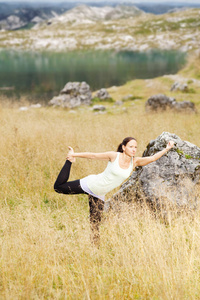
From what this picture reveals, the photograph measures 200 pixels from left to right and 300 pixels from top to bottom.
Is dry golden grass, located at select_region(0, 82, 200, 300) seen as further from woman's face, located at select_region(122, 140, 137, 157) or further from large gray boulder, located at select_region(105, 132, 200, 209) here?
woman's face, located at select_region(122, 140, 137, 157)

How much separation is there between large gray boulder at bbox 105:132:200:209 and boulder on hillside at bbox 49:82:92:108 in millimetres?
22069

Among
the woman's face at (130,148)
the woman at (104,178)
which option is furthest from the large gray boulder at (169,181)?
the woman's face at (130,148)

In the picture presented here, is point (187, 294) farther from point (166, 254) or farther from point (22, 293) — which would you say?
point (22, 293)

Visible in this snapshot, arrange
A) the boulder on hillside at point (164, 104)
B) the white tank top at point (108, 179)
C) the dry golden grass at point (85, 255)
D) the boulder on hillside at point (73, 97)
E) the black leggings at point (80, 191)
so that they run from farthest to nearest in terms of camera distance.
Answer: the boulder on hillside at point (73, 97) → the boulder on hillside at point (164, 104) → the black leggings at point (80, 191) → the white tank top at point (108, 179) → the dry golden grass at point (85, 255)

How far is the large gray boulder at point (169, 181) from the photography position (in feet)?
17.7

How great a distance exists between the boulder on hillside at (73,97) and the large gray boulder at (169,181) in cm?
2207

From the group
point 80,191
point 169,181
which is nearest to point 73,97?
point 169,181

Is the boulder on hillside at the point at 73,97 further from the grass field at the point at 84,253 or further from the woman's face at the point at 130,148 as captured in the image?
the woman's face at the point at 130,148

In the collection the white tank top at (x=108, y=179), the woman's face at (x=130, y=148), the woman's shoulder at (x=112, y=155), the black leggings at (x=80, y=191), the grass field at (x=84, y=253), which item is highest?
the woman's face at (x=130, y=148)

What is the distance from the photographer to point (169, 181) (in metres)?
5.56

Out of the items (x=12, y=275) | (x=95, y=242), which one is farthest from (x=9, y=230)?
(x=95, y=242)

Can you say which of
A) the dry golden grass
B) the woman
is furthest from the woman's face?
the dry golden grass

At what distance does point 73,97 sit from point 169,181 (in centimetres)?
2430

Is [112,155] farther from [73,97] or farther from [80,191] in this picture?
[73,97]
